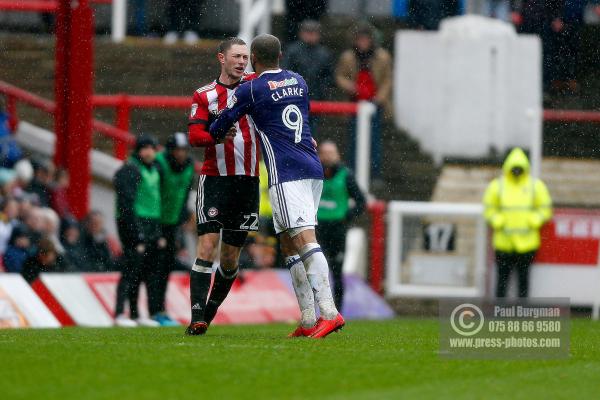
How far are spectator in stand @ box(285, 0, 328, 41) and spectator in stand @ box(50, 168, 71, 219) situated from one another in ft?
18.9

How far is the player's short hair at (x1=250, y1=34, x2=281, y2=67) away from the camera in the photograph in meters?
10.6

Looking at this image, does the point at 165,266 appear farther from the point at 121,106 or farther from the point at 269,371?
the point at 269,371

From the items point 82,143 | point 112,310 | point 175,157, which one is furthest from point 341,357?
point 82,143

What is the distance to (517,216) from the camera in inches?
761

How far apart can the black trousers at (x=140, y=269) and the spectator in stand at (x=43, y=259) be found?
1.01 meters

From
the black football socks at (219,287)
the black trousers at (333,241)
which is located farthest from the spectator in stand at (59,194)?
the black football socks at (219,287)

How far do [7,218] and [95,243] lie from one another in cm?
120

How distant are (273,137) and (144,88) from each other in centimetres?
1240

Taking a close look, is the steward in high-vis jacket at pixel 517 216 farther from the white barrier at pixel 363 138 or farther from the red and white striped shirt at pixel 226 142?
the red and white striped shirt at pixel 226 142

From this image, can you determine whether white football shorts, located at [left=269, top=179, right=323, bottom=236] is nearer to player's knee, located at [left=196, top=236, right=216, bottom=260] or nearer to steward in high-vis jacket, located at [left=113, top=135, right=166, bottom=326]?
player's knee, located at [left=196, top=236, right=216, bottom=260]

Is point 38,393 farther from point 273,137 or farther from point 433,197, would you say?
point 433,197

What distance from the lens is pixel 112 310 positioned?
16.3m

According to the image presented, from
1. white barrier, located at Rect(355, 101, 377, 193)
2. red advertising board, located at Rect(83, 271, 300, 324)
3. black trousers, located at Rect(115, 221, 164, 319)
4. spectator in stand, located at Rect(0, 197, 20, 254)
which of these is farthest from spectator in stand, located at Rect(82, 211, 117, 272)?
white barrier, located at Rect(355, 101, 377, 193)

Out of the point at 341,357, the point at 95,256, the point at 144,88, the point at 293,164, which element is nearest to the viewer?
the point at 341,357
